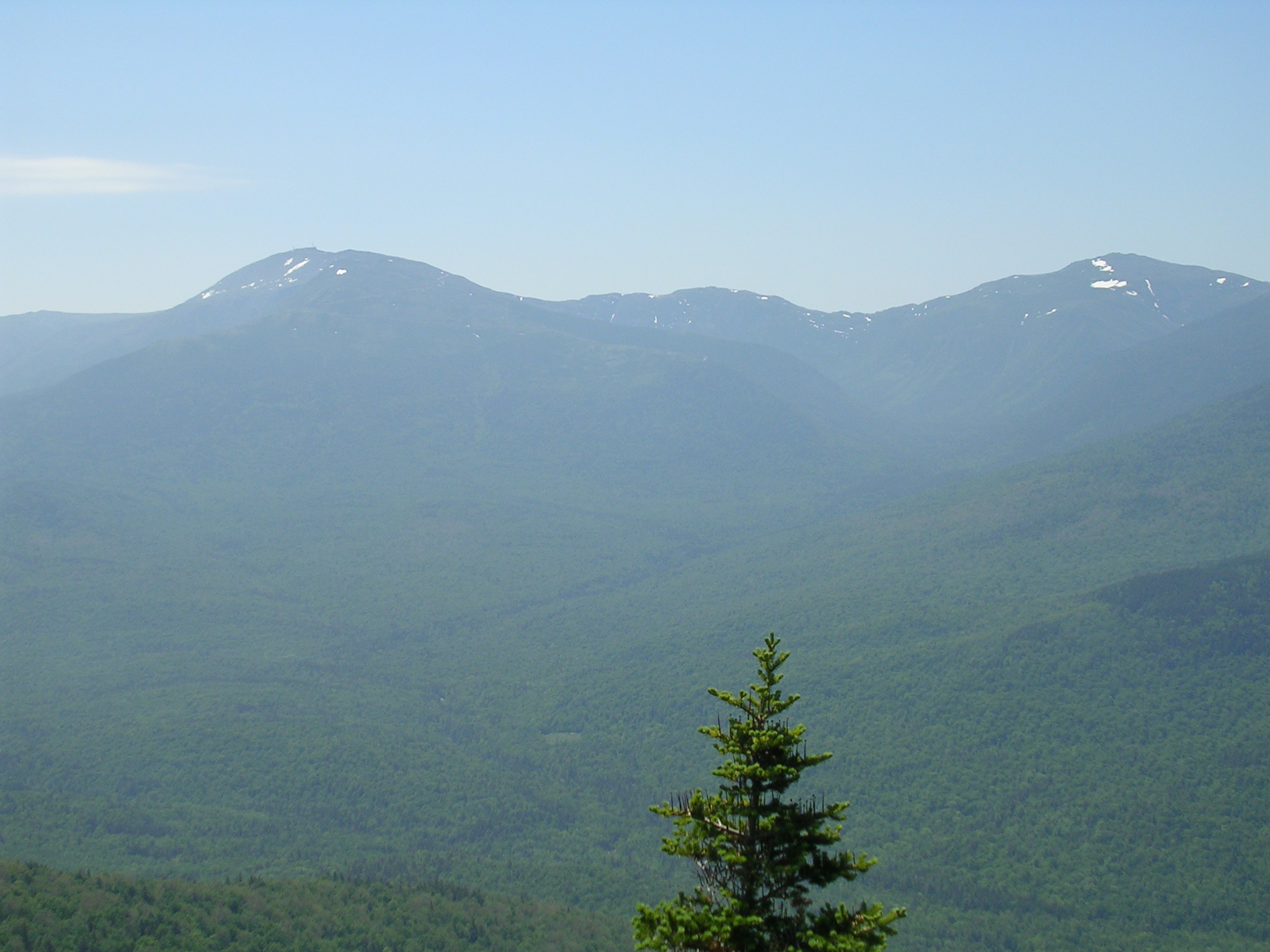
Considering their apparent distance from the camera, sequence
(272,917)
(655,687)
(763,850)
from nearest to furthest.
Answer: (763,850) → (272,917) → (655,687)

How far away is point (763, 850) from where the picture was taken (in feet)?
52.1

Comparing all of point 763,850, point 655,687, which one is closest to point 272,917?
point 763,850

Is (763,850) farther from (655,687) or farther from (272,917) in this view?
(655,687)

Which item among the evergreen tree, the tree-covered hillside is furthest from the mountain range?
the evergreen tree

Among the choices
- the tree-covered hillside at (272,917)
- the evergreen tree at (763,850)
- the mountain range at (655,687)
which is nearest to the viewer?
the evergreen tree at (763,850)

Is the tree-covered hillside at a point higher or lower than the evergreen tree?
lower

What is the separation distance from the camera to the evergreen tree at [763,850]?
49.9 feet

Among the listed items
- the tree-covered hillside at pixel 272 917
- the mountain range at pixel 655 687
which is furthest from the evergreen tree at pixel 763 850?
the mountain range at pixel 655 687

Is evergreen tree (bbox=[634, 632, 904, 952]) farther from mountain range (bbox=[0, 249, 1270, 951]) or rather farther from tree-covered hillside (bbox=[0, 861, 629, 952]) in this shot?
mountain range (bbox=[0, 249, 1270, 951])

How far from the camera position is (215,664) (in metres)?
122

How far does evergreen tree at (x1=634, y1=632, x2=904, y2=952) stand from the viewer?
1520 centimetres

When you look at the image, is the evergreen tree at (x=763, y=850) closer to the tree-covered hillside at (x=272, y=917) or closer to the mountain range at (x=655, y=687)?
the tree-covered hillside at (x=272, y=917)

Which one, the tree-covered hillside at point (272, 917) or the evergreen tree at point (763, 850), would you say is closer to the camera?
the evergreen tree at point (763, 850)

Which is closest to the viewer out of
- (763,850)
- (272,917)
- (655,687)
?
(763,850)
